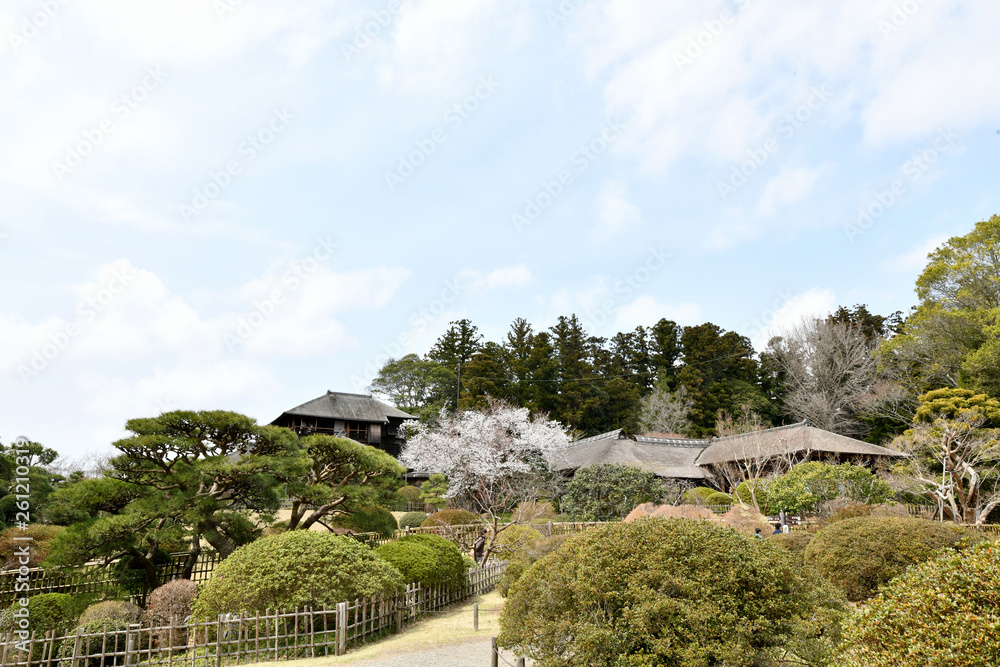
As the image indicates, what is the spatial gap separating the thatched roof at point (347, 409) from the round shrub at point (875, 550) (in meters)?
33.1

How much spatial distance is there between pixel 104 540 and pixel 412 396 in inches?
1655

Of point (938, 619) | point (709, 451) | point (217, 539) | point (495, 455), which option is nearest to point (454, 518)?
point (495, 455)

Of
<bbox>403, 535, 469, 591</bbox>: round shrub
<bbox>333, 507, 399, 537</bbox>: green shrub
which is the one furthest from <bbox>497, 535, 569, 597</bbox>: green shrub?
<bbox>333, 507, 399, 537</bbox>: green shrub

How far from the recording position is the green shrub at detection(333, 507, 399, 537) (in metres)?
16.3

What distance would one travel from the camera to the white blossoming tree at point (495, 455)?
2974cm

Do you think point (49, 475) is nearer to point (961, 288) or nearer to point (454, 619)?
point (454, 619)

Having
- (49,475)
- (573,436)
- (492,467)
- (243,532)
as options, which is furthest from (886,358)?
(49,475)

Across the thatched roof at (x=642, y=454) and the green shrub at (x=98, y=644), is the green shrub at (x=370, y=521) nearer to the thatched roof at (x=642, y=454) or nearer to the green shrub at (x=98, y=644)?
the green shrub at (x=98, y=644)

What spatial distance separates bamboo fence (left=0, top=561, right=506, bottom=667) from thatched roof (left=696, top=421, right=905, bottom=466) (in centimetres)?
2198

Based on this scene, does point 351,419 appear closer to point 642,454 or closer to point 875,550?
point 642,454

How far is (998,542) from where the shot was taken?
436cm

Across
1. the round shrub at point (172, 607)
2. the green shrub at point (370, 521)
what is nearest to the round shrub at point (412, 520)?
the green shrub at point (370, 521)

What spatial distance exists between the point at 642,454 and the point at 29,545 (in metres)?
26.1

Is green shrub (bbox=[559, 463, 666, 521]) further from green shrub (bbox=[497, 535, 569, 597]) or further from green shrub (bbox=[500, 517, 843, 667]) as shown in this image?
green shrub (bbox=[500, 517, 843, 667])
